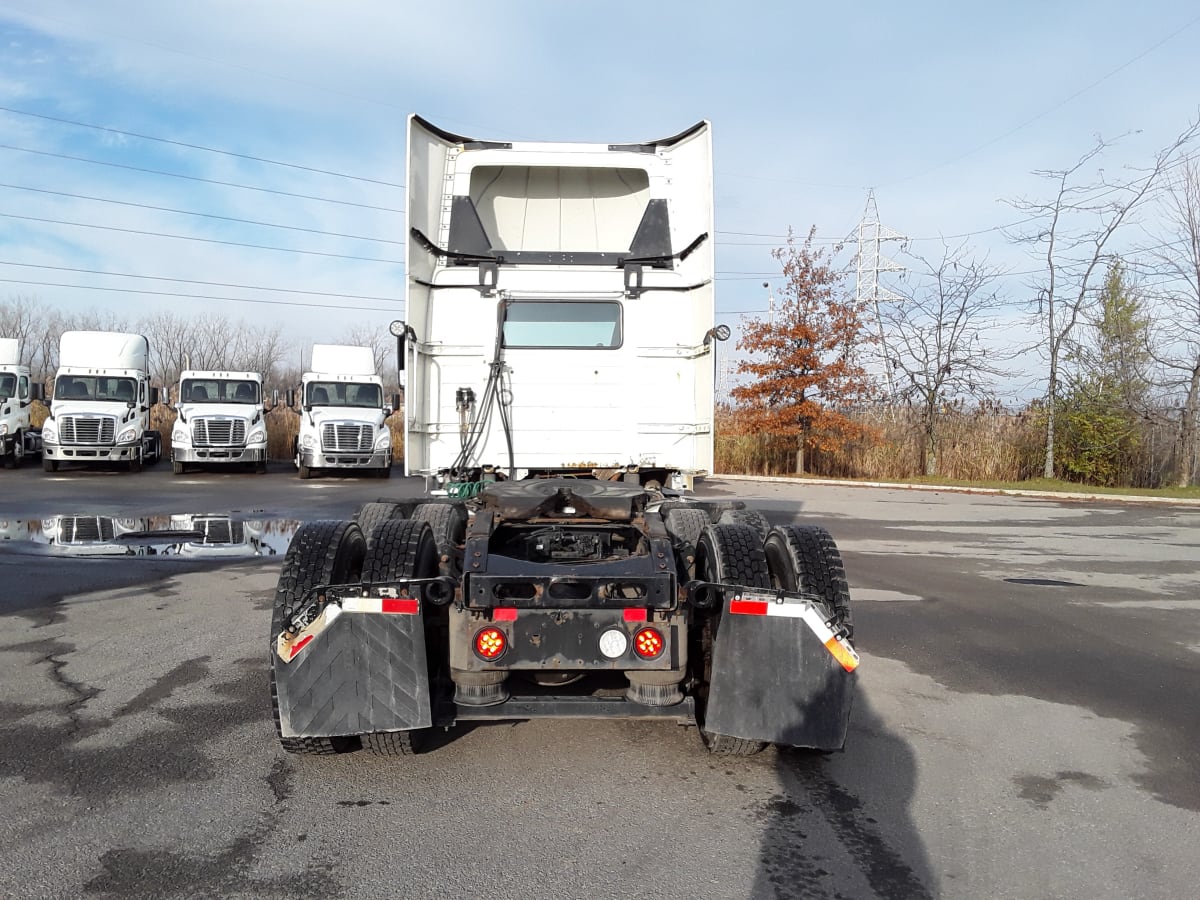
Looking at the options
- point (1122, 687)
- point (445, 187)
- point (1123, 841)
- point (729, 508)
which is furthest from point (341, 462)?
point (1123, 841)

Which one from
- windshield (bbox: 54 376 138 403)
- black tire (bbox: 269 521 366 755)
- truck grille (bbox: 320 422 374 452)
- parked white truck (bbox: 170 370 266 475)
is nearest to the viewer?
black tire (bbox: 269 521 366 755)

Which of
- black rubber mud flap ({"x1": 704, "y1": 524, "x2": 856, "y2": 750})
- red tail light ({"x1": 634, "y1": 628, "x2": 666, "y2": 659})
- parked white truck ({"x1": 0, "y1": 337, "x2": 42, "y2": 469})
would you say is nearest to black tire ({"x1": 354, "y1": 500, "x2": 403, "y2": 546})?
red tail light ({"x1": 634, "y1": 628, "x2": 666, "y2": 659})

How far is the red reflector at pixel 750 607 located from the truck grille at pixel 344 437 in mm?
19357

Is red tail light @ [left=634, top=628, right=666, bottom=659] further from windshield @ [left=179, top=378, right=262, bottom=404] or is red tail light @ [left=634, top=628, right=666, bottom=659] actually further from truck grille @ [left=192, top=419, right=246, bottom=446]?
windshield @ [left=179, top=378, right=262, bottom=404]

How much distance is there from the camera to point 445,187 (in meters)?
7.64

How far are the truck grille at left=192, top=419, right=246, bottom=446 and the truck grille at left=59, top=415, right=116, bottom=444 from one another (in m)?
2.15

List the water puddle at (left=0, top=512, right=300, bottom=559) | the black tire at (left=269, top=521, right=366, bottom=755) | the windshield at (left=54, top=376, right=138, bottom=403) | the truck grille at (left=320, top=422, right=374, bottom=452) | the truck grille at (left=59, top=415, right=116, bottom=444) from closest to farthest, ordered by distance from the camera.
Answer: the black tire at (left=269, top=521, right=366, bottom=755) < the water puddle at (left=0, top=512, right=300, bottom=559) < the truck grille at (left=320, top=422, right=374, bottom=452) < the truck grille at (left=59, top=415, right=116, bottom=444) < the windshield at (left=54, top=376, right=138, bottom=403)

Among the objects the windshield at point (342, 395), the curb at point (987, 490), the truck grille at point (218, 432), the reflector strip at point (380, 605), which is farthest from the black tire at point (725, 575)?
the truck grille at point (218, 432)

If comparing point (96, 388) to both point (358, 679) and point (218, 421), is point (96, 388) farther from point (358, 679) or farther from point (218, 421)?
point (358, 679)

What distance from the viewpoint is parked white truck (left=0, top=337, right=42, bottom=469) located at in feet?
78.5

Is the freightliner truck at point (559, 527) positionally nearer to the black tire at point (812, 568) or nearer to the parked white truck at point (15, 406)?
the black tire at point (812, 568)

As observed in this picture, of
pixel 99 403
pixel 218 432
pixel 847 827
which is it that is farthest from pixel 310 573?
pixel 99 403

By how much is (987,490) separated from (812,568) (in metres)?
18.5

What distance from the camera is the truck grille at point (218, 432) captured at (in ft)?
73.6
